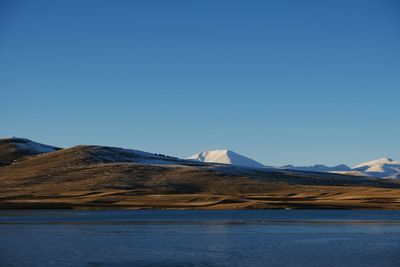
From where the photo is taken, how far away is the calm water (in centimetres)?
4241

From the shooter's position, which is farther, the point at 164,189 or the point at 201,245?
the point at 164,189

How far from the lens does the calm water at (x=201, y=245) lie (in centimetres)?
4241

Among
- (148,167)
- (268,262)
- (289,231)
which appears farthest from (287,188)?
(268,262)

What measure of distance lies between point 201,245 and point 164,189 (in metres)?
108

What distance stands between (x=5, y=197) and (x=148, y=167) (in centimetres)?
5517

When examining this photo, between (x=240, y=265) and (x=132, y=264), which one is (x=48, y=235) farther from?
(x=240, y=265)

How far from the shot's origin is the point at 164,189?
525 ft

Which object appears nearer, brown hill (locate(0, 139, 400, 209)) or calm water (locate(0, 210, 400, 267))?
calm water (locate(0, 210, 400, 267))

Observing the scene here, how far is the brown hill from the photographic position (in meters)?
130

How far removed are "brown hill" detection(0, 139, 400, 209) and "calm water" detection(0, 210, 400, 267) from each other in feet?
170

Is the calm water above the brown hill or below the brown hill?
below

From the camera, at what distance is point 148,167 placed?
626ft

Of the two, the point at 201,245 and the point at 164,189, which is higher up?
the point at 164,189

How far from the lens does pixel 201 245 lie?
52156mm
